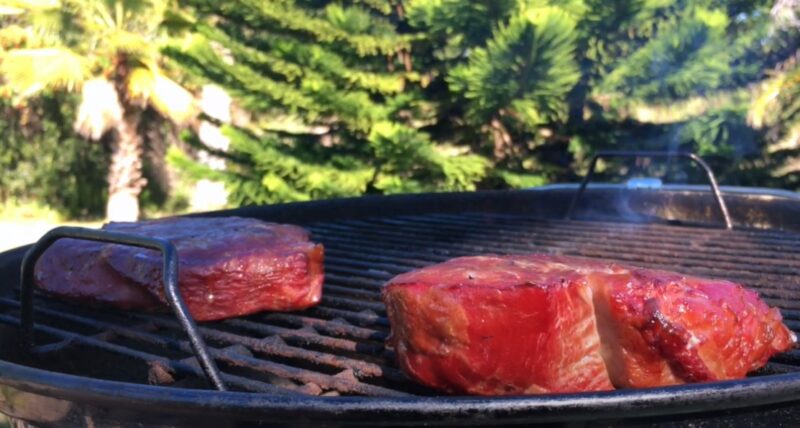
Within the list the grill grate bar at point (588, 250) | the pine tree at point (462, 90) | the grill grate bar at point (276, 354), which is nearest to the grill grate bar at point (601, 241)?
the grill grate bar at point (588, 250)

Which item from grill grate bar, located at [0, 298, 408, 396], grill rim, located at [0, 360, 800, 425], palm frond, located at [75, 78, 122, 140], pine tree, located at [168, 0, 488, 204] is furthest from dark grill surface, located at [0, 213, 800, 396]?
palm frond, located at [75, 78, 122, 140]

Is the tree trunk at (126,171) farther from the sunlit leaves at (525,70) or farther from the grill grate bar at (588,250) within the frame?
the grill grate bar at (588,250)

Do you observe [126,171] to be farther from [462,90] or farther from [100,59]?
[462,90]

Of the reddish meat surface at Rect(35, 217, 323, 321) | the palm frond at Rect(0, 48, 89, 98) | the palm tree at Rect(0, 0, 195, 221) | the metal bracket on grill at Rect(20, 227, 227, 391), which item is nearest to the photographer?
the metal bracket on grill at Rect(20, 227, 227, 391)

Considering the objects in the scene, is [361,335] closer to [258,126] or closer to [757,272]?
[757,272]

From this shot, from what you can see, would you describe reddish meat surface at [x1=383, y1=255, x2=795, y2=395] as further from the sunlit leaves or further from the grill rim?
the sunlit leaves

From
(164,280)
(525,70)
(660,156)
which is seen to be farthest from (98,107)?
(164,280)
